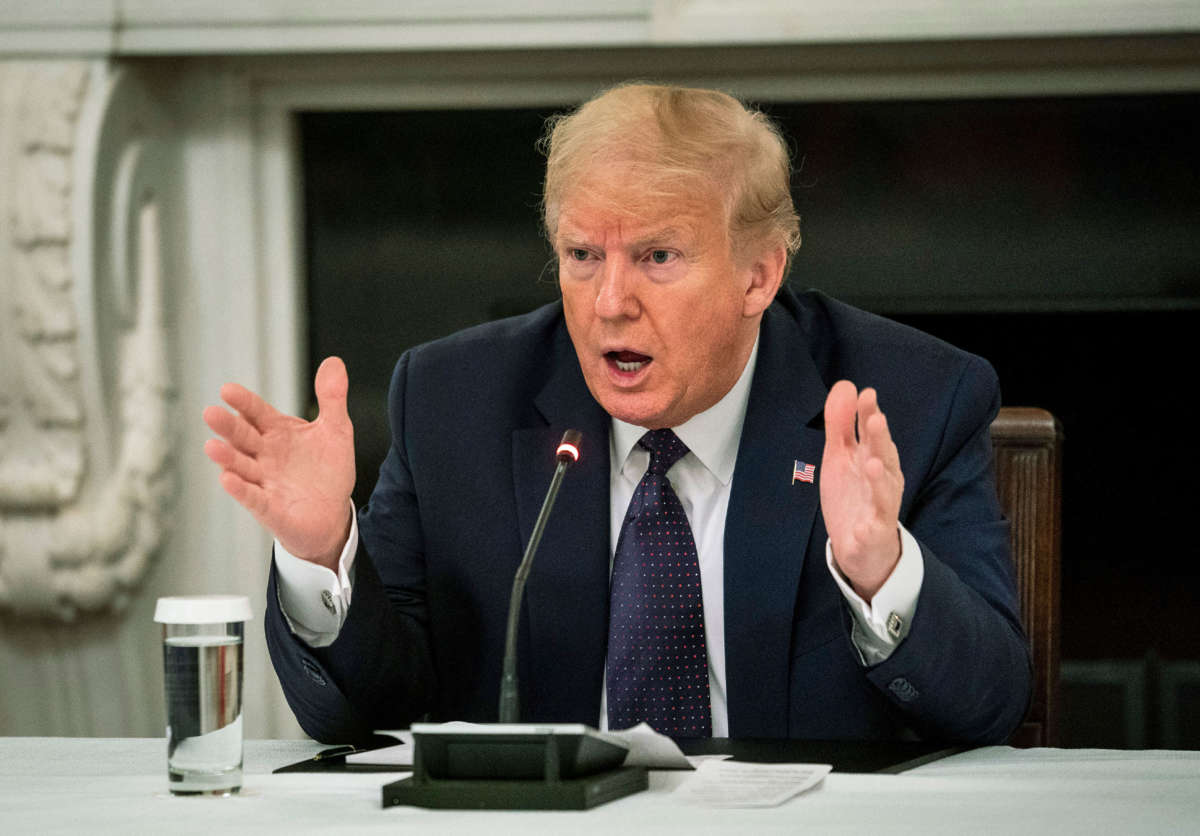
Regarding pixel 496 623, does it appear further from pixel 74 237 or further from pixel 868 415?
pixel 74 237

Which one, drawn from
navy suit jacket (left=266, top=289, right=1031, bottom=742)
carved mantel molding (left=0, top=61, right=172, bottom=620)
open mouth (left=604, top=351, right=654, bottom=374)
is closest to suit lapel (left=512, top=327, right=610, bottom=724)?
navy suit jacket (left=266, top=289, right=1031, bottom=742)

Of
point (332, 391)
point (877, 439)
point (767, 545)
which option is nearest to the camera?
point (877, 439)

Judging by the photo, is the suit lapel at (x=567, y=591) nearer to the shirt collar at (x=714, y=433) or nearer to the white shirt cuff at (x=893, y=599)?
the shirt collar at (x=714, y=433)

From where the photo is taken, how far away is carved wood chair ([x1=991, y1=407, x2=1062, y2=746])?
1.73 meters

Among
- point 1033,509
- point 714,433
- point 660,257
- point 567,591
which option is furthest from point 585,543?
point 1033,509

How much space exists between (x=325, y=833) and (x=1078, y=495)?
7.52 ft

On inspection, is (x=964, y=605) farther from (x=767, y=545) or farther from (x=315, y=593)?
(x=315, y=593)

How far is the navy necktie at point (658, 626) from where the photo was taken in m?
1.57

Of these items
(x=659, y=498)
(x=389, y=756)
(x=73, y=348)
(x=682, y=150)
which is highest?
(x=682, y=150)

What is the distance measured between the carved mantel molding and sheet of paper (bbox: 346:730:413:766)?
5.17ft

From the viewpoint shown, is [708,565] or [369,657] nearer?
[369,657]

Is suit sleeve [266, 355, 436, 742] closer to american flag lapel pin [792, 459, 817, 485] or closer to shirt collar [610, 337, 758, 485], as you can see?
shirt collar [610, 337, 758, 485]

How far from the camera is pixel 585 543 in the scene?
1.63 meters

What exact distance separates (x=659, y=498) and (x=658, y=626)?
0.14 m
